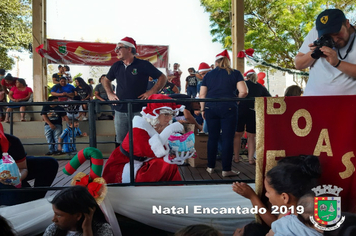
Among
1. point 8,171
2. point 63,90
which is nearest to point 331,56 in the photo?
point 8,171

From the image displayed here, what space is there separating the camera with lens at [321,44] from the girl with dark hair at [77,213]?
1763mm

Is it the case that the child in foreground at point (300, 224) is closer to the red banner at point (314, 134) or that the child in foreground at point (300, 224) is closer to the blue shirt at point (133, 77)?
the red banner at point (314, 134)

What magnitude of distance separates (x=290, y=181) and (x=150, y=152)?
3.81 feet

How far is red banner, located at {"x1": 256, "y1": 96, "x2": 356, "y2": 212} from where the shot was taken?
2059 millimetres

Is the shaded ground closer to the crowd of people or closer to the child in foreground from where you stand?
the crowd of people

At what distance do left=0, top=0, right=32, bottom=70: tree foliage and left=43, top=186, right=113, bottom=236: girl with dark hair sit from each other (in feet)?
67.4

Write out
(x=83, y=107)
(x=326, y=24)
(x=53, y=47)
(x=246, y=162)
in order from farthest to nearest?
(x=53, y=47) → (x=83, y=107) → (x=246, y=162) → (x=326, y=24)

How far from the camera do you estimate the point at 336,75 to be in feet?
7.06

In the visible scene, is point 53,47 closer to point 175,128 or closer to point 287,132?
point 175,128

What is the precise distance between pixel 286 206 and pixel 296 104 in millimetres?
721

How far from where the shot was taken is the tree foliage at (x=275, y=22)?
13.6 m

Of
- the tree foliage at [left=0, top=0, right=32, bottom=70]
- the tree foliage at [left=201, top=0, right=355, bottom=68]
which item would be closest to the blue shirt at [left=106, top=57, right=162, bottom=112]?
the tree foliage at [left=201, top=0, right=355, bottom=68]

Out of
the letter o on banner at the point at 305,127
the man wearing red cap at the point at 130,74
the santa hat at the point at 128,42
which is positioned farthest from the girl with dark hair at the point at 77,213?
the santa hat at the point at 128,42

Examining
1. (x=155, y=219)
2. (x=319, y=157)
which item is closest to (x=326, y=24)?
(x=319, y=157)
